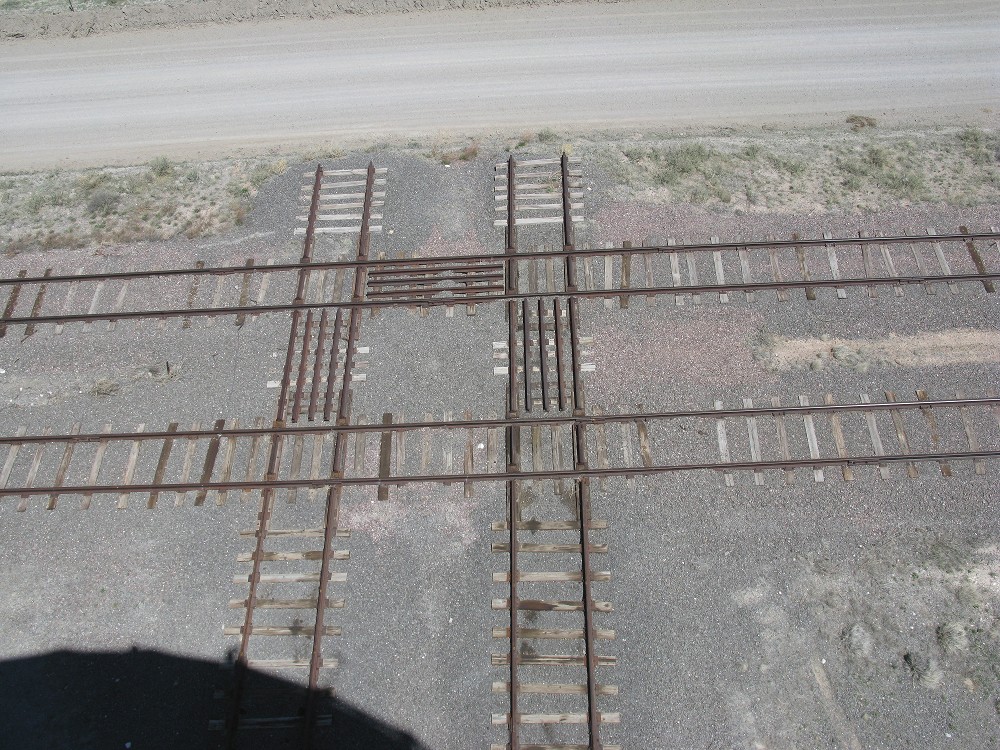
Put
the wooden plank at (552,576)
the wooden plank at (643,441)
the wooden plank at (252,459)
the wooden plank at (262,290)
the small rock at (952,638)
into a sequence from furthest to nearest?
the wooden plank at (262,290) < the wooden plank at (252,459) < the wooden plank at (643,441) < the wooden plank at (552,576) < the small rock at (952,638)

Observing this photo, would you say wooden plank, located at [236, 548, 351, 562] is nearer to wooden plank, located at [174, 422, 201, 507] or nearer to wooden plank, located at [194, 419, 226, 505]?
wooden plank, located at [194, 419, 226, 505]

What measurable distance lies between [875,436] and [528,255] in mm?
6187

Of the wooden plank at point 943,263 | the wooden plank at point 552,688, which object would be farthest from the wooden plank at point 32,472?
the wooden plank at point 943,263

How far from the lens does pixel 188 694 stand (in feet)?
29.3

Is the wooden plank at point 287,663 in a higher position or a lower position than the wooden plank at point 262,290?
lower

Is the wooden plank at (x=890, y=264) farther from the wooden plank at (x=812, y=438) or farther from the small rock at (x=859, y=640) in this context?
the small rock at (x=859, y=640)

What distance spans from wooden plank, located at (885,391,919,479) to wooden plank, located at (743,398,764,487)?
2036 mm

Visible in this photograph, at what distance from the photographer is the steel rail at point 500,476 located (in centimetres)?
980

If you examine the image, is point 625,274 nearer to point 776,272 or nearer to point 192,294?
point 776,272

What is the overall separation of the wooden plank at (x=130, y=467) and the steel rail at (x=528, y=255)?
3.13 meters

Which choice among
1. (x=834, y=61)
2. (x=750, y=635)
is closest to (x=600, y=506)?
(x=750, y=635)

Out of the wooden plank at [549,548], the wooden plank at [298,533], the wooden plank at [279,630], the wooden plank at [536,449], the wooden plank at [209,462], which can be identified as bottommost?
the wooden plank at [279,630]

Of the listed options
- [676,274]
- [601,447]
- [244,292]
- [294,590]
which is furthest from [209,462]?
[676,274]

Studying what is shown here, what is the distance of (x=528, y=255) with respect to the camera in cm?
1202
